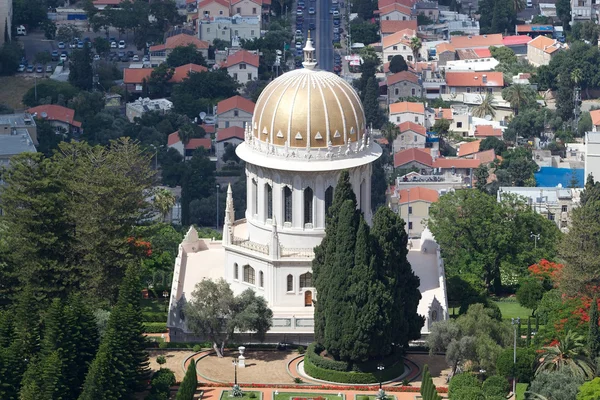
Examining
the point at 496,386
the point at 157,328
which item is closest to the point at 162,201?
the point at 157,328

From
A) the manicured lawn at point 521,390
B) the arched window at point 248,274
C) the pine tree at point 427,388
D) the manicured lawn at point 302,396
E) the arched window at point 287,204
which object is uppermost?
the arched window at point 287,204

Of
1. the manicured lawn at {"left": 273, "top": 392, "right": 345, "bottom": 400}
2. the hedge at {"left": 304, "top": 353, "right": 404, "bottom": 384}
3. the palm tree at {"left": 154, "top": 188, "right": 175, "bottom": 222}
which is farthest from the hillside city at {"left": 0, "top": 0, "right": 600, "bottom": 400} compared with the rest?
the palm tree at {"left": 154, "top": 188, "right": 175, "bottom": 222}

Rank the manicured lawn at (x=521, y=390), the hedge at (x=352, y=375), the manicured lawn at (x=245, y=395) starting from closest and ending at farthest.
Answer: the manicured lawn at (x=521, y=390)
the manicured lawn at (x=245, y=395)
the hedge at (x=352, y=375)

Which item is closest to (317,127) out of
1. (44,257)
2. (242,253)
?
(242,253)

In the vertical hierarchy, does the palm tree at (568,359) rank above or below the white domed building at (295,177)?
below

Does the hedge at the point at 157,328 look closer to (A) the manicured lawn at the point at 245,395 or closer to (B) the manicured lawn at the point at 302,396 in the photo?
(A) the manicured lawn at the point at 245,395

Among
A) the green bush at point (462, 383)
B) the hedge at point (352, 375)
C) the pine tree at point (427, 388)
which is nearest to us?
the pine tree at point (427, 388)

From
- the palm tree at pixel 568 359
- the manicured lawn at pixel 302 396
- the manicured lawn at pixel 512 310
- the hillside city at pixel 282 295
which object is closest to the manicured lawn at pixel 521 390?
the hillside city at pixel 282 295
